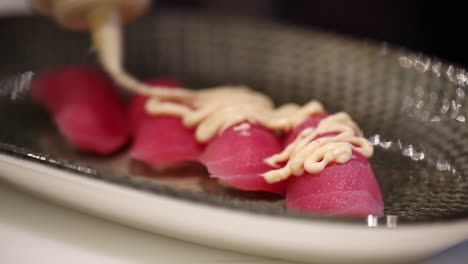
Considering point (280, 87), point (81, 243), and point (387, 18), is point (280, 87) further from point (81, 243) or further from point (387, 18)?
point (387, 18)

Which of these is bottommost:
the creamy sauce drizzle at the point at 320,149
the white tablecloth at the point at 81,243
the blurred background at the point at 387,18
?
the white tablecloth at the point at 81,243

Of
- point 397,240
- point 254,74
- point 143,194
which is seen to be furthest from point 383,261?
point 254,74

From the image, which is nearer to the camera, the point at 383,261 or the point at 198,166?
the point at 383,261

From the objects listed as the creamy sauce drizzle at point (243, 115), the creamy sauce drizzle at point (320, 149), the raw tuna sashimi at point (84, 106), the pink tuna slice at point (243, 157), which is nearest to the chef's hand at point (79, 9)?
the creamy sauce drizzle at point (243, 115)

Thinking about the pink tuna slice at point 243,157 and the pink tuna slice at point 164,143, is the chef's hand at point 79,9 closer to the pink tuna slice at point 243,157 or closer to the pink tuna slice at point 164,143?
the pink tuna slice at point 164,143

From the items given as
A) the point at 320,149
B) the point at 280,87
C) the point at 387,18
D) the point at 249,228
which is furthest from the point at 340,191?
the point at 387,18

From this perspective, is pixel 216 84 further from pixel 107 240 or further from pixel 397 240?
pixel 397 240

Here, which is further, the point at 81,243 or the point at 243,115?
the point at 243,115
